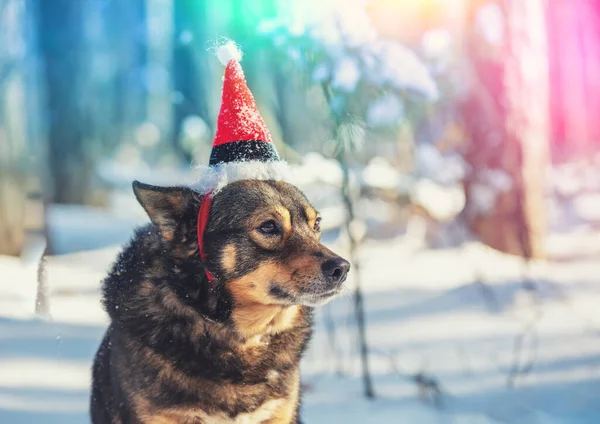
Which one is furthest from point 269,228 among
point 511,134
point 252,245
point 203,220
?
point 511,134

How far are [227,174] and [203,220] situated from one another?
9.5 inches

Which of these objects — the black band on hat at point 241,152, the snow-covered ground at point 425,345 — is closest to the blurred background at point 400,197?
the snow-covered ground at point 425,345

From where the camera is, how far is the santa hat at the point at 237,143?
273 centimetres

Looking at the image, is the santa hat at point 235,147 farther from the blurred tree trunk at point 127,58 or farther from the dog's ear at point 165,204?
the blurred tree trunk at point 127,58

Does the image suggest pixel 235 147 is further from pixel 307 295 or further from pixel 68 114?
pixel 68 114

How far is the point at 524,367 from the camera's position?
4.65 m

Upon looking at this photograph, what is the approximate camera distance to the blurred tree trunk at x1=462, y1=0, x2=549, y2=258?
6199mm

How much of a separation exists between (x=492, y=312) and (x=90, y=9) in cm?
784

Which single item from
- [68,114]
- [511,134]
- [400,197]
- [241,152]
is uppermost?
[68,114]

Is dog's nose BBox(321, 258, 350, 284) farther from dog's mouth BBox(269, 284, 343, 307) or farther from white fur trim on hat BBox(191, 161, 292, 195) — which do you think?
white fur trim on hat BBox(191, 161, 292, 195)

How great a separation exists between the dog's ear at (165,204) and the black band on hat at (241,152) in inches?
Result: 8.9

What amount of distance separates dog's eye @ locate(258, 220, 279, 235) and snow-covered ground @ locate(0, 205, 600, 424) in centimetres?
197

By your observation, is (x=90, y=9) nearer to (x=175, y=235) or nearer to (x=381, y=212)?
(x=381, y=212)

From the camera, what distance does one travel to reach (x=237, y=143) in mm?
2791
